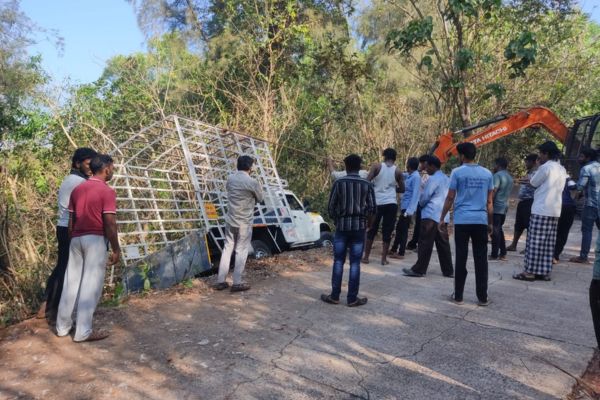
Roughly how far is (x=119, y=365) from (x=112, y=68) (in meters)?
9.08

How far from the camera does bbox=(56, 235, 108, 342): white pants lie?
440 cm

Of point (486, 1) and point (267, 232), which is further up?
point (486, 1)

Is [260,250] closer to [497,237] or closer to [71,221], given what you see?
[497,237]

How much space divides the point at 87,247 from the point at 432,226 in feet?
15.1

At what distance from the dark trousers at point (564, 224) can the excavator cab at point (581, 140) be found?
213 inches

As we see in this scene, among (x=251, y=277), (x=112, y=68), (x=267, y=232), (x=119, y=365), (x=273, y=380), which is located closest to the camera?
(x=273, y=380)

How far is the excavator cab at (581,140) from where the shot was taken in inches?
482

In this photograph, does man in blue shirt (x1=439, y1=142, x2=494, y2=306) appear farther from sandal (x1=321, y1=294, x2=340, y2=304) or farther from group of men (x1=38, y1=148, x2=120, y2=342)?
group of men (x1=38, y1=148, x2=120, y2=342)

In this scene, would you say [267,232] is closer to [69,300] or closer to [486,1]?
[69,300]

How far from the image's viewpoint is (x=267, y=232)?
8.78m

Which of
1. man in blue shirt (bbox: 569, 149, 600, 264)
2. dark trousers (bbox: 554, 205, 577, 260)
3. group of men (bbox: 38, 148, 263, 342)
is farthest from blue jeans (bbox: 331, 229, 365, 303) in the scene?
man in blue shirt (bbox: 569, 149, 600, 264)

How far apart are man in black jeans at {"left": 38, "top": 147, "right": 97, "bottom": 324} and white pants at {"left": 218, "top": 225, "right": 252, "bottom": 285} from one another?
194cm

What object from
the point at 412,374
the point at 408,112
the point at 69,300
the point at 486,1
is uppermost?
the point at 486,1

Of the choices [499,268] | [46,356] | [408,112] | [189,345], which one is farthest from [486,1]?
[46,356]
